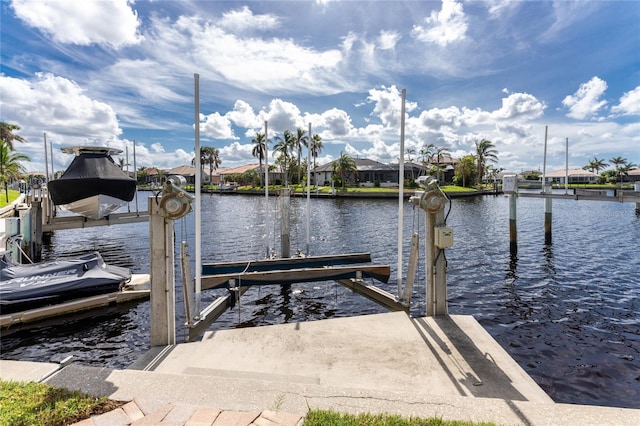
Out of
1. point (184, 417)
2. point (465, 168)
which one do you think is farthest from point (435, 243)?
point (465, 168)

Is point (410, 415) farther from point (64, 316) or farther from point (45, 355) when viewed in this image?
point (64, 316)

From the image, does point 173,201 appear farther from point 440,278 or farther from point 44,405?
point 440,278

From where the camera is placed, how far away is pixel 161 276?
531 cm

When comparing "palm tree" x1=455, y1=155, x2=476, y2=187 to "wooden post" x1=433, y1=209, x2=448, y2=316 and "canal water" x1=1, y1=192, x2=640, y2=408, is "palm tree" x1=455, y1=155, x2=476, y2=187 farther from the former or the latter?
"wooden post" x1=433, y1=209, x2=448, y2=316

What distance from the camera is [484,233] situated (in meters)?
23.5

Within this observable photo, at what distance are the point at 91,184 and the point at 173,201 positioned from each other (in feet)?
30.7

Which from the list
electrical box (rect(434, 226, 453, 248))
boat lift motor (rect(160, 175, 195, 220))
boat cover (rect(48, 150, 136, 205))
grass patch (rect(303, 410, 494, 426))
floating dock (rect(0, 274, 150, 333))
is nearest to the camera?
grass patch (rect(303, 410, 494, 426))

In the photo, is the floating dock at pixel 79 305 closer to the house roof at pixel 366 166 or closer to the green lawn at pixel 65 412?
the green lawn at pixel 65 412

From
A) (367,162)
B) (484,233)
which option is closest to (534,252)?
(484,233)

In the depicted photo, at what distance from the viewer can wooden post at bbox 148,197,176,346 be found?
5273mm

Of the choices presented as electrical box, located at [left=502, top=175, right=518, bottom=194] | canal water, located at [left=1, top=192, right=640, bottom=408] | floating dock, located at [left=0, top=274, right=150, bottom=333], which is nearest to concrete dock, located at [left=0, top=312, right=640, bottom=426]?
canal water, located at [left=1, top=192, right=640, bottom=408]

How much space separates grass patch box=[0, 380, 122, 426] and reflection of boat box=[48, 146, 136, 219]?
10311mm

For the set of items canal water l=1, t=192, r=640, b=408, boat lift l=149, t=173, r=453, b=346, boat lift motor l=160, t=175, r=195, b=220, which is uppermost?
boat lift motor l=160, t=175, r=195, b=220

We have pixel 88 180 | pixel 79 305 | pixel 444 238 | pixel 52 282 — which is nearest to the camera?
pixel 444 238
